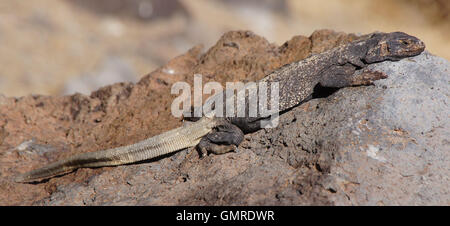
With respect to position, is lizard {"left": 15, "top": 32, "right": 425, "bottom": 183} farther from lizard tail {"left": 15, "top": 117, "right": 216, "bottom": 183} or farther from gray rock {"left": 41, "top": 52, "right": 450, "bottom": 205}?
gray rock {"left": 41, "top": 52, "right": 450, "bottom": 205}

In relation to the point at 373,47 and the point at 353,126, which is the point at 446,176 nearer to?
the point at 353,126

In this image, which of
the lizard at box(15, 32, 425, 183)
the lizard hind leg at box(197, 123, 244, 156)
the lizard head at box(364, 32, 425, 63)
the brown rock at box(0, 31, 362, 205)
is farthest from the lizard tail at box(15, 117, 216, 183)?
the lizard head at box(364, 32, 425, 63)

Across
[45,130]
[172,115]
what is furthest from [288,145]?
[45,130]

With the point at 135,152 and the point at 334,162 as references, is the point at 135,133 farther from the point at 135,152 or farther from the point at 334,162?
the point at 334,162

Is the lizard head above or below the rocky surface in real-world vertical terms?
above

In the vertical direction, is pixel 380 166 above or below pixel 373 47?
below

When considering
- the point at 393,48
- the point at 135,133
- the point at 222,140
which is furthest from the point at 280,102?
the point at 135,133

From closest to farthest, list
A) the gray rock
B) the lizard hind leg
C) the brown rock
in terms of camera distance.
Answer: the gray rock, the brown rock, the lizard hind leg
